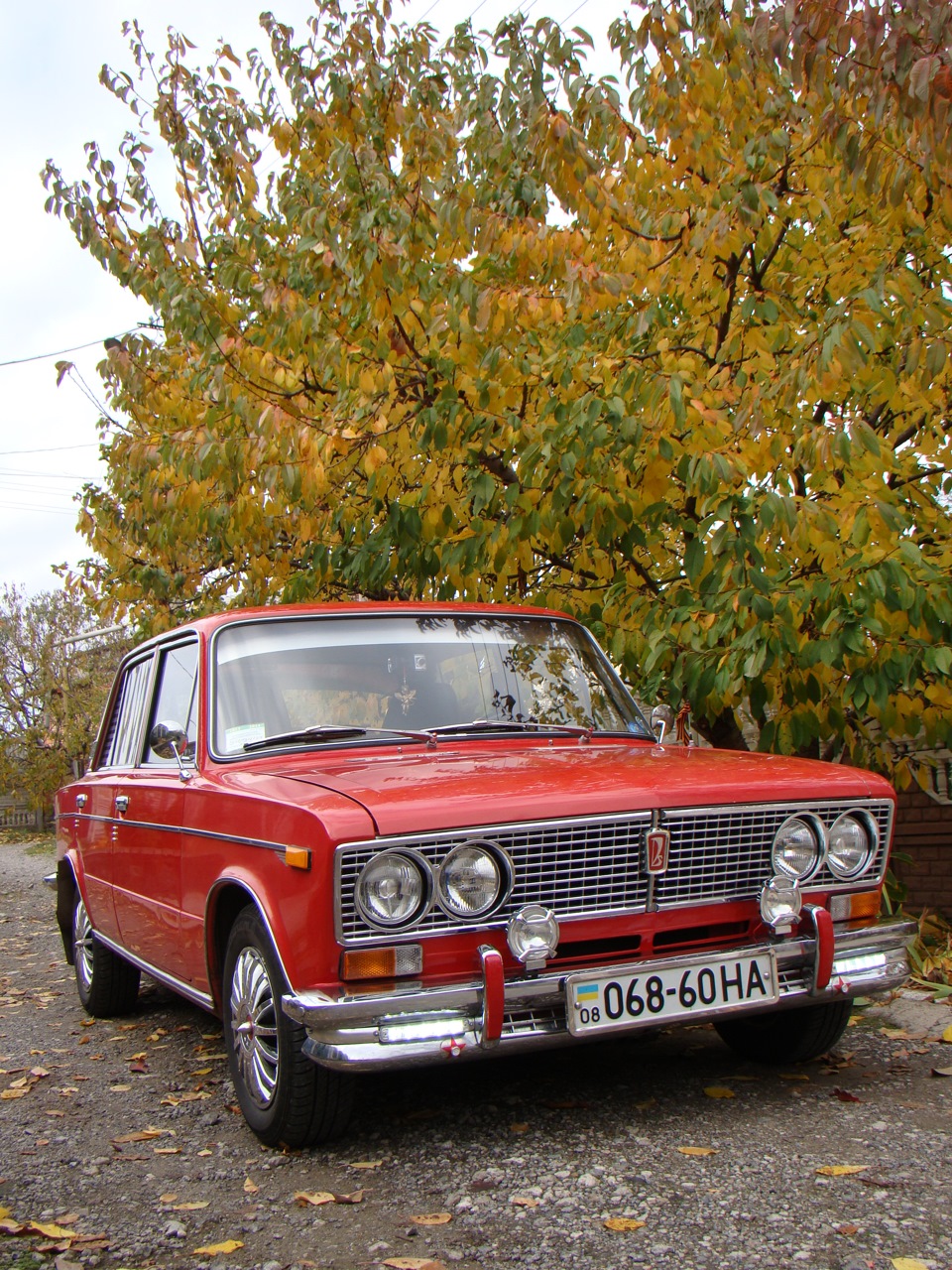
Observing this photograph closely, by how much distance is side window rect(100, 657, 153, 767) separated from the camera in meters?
5.57

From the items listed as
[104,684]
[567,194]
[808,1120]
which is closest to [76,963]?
[808,1120]

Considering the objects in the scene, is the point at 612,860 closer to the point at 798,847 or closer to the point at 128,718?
the point at 798,847

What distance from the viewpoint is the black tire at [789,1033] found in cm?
409

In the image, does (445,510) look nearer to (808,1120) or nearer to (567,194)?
(567,194)

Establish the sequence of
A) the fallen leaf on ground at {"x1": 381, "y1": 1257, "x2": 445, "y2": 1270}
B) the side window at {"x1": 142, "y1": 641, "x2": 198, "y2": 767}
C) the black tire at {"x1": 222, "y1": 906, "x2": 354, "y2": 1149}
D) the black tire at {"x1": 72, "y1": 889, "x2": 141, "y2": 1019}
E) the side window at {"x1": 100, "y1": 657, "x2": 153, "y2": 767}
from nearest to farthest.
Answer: the fallen leaf on ground at {"x1": 381, "y1": 1257, "x2": 445, "y2": 1270} < the black tire at {"x1": 222, "y1": 906, "x2": 354, "y2": 1149} < the side window at {"x1": 142, "y1": 641, "x2": 198, "y2": 767} < the side window at {"x1": 100, "y1": 657, "x2": 153, "y2": 767} < the black tire at {"x1": 72, "y1": 889, "x2": 141, "y2": 1019}

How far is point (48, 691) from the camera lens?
93.4 ft

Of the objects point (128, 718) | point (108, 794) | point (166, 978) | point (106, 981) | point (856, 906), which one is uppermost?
point (128, 718)

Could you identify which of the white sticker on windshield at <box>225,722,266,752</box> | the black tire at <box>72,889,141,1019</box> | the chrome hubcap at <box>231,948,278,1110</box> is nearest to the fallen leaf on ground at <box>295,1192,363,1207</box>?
the chrome hubcap at <box>231,948,278,1110</box>

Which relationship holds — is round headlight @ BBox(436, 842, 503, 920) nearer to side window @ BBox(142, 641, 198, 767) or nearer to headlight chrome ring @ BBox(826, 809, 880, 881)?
headlight chrome ring @ BBox(826, 809, 880, 881)

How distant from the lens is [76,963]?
645cm

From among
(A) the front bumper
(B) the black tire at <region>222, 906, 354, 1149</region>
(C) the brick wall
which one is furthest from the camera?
(C) the brick wall

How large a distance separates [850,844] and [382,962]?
1.61 m

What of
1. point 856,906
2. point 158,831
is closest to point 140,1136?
point 158,831

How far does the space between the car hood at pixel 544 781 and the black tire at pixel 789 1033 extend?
0.81 metres
